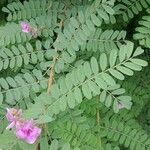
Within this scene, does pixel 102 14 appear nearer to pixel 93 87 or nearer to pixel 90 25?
pixel 90 25

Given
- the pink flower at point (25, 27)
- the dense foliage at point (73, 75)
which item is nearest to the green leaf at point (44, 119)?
the dense foliage at point (73, 75)

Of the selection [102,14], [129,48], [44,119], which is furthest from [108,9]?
[44,119]

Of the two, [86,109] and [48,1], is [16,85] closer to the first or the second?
[86,109]

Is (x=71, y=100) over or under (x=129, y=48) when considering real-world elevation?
under

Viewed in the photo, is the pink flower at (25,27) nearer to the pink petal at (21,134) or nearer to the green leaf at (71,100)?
the green leaf at (71,100)

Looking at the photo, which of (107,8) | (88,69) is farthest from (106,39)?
(88,69)

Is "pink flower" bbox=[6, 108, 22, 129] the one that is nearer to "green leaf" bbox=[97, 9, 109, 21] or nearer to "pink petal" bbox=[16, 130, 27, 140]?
"pink petal" bbox=[16, 130, 27, 140]

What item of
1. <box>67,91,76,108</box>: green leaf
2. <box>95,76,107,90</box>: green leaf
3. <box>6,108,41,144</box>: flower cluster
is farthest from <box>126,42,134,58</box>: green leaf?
<box>6,108,41,144</box>: flower cluster

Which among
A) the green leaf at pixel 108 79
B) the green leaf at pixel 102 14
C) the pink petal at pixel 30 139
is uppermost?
the green leaf at pixel 102 14
